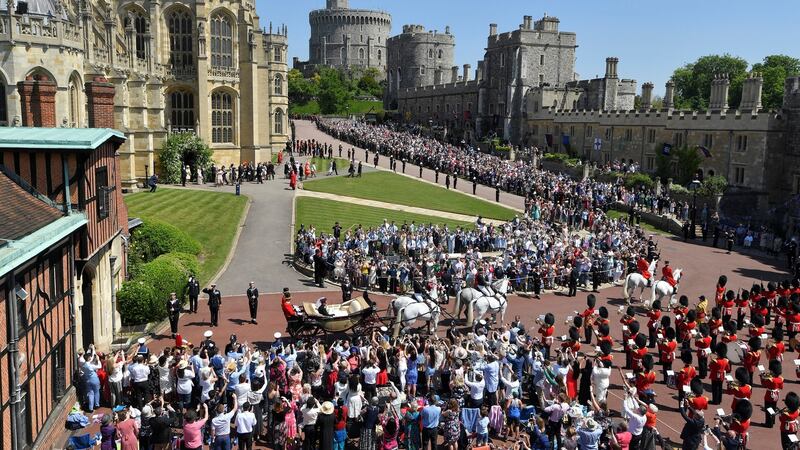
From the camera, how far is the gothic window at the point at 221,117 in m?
52.5

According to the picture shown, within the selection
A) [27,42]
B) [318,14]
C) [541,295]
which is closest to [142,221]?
[27,42]

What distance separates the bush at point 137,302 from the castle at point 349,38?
13025cm

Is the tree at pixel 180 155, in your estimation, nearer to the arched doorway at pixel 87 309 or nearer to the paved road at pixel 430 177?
the paved road at pixel 430 177

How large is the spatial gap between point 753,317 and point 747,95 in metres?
36.1

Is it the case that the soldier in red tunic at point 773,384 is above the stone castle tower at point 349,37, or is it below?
below

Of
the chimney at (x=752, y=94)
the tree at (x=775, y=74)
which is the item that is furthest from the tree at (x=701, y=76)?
the chimney at (x=752, y=94)

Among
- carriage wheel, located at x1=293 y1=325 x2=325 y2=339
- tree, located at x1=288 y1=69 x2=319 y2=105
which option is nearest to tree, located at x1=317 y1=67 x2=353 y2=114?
tree, located at x1=288 y1=69 x2=319 y2=105

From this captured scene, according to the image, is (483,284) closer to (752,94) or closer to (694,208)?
(694,208)

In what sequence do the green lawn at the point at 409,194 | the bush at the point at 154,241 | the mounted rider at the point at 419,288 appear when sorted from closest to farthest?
the mounted rider at the point at 419,288
the bush at the point at 154,241
the green lawn at the point at 409,194

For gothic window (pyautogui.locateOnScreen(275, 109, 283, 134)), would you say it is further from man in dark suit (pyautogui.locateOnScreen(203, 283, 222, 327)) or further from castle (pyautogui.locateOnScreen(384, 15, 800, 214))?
man in dark suit (pyautogui.locateOnScreen(203, 283, 222, 327))

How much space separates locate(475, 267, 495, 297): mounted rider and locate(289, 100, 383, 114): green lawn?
9166 cm

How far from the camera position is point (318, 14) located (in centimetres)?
15100

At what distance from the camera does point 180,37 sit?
5103 centimetres

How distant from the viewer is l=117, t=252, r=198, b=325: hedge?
20656mm
